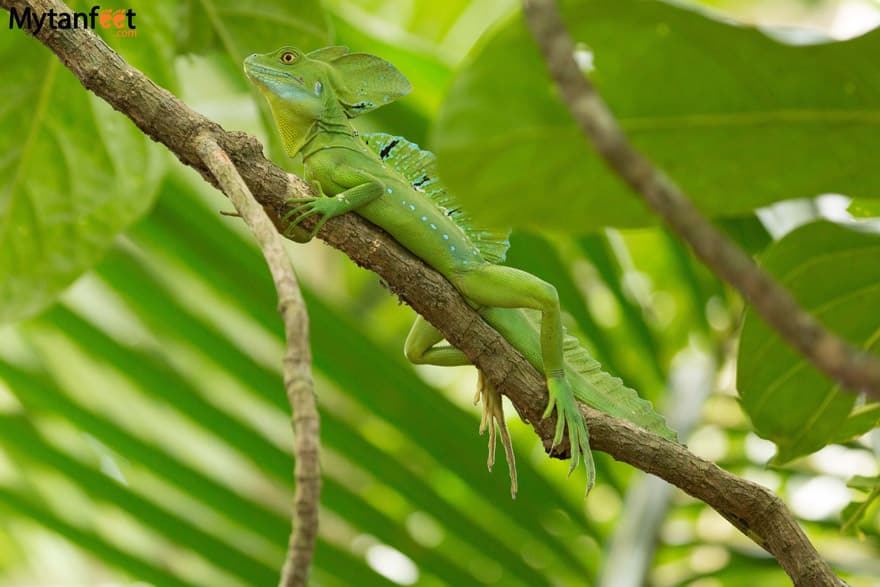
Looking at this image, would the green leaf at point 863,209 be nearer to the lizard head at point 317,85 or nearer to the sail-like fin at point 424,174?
the sail-like fin at point 424,174

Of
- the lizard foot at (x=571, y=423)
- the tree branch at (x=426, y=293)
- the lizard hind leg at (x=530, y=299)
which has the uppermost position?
the lizard hind leg at (x=530, y=299)

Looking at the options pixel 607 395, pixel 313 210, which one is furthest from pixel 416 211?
pixel 607 395

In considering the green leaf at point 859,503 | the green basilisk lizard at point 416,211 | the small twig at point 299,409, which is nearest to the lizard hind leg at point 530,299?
the green basilisk lizard at point 416,211

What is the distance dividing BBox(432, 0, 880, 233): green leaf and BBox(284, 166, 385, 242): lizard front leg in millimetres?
675

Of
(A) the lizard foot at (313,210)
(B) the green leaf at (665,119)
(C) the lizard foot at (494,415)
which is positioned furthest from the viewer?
(C) the lizard foot at (494,415)

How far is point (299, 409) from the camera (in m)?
0.86

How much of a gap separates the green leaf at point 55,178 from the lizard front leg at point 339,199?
46 cm

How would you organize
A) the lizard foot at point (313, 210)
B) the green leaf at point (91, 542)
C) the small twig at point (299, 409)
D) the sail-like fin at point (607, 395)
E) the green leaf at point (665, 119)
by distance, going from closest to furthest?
the small twig at point (299, 409), the green leaf at point (665, 119), the lizard foot at point (313, 210), the sail-like fin at point (607, 395), the green leaf at point (91, 542)

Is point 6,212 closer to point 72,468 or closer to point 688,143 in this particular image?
point 72,468

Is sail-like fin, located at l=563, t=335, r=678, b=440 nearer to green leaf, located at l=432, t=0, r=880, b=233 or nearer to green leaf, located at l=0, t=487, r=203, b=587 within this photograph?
green leaf, located at l=432, t=0, r=880, b=233

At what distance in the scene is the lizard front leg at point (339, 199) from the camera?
173cm

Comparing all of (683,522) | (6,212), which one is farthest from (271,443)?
(683,522)

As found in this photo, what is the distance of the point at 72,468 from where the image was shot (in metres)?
2.80

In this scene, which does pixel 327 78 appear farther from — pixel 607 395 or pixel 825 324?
pixel 825 324
